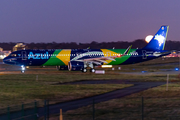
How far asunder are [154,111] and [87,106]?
10.3 ft

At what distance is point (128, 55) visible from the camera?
4550cm

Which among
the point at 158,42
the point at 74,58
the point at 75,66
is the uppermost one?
the point at 158,42

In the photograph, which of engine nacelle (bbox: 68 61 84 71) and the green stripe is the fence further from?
the green stripe

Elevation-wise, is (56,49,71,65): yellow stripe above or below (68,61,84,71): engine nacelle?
above

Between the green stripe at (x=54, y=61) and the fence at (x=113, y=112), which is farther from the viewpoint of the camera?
the green stripe at (x=54, y=61)

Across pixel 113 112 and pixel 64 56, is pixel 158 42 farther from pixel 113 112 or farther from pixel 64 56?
pixel 113 112

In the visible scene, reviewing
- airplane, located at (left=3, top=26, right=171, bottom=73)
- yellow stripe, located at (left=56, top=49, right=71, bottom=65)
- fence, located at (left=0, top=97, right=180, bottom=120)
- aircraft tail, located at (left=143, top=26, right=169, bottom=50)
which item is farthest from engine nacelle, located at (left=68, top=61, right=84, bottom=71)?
fence, located at (left=0, top=97, right=180, bottom=120)

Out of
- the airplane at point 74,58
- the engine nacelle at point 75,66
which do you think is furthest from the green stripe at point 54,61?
the engine nacelle at point 75,66

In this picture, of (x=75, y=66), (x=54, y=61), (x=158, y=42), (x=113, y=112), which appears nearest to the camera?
(x=113, y=112)

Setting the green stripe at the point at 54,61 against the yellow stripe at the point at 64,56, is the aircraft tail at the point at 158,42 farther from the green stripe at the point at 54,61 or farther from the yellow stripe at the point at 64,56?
the green stripe at the point at 54,61

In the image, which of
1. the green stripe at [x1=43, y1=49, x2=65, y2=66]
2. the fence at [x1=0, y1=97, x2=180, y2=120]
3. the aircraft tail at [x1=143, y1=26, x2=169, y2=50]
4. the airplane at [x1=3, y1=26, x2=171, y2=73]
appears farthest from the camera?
the aircraft tail at [x1=143, y1=26, x2=169, y2=50]

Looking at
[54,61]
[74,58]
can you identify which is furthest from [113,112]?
[54,61]

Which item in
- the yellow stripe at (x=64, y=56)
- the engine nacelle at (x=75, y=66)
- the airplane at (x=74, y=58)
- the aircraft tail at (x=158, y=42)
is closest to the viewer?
the engine nacelle at (x=75, y=66)

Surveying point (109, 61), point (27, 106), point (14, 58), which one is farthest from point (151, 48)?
point (27, 106)
